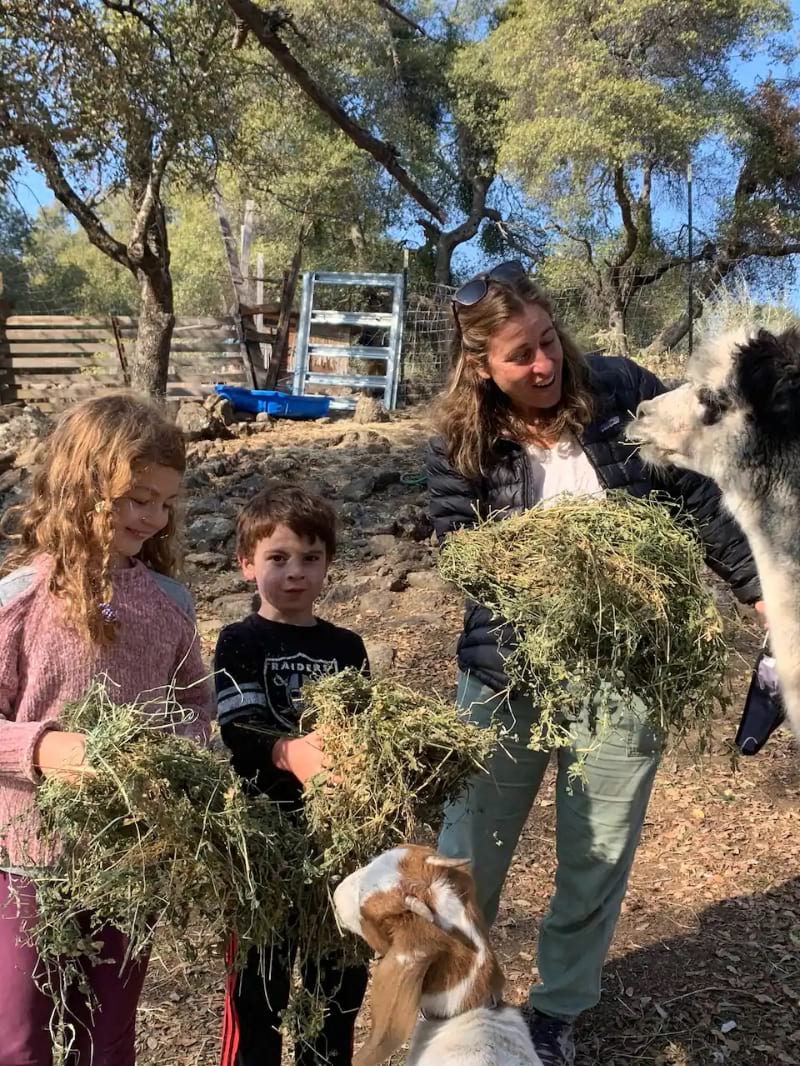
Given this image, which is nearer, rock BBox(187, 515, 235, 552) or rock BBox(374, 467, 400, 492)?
rock BBox(187, 515, 235, 552)

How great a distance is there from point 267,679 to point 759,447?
163cm

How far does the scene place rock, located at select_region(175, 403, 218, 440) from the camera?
11422mm

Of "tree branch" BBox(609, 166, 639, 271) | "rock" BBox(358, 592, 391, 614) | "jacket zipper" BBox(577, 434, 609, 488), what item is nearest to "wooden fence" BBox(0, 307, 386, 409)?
"tree branch" BBox(609, 166, 639, 271)

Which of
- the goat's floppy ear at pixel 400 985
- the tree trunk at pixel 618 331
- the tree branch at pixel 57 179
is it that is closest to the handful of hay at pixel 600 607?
the goat's floppy ear at pixel 400 985

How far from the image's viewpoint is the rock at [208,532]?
24.9 ft

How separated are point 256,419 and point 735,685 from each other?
9691 mm

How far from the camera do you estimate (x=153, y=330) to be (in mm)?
10523

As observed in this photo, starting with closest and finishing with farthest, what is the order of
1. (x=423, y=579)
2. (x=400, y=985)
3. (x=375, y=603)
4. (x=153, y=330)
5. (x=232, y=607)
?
1. (x=400, y=985)
2. (x=232, y=607)
3. (x=375, y=603)
4. (x=423, y=579)
5. (x=153, y=330)

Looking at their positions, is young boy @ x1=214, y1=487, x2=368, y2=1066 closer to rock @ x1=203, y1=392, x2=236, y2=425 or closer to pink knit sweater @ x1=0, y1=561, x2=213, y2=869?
pink knit sweater @ x1=0, y1=561, x2=213, y2=869

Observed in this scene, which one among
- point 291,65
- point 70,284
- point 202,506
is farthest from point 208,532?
point 70,284

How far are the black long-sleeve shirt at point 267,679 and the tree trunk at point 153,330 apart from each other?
28.1 feet

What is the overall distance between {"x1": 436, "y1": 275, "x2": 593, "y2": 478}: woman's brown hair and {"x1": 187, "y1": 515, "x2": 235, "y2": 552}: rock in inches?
207

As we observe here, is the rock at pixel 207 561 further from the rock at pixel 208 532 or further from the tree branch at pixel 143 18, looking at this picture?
the tree branch at pixel 143 18

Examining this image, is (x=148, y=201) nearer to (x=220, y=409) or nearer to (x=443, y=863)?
(x=220, y=409)
